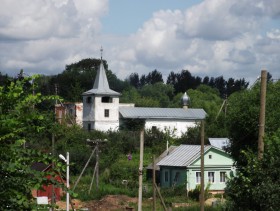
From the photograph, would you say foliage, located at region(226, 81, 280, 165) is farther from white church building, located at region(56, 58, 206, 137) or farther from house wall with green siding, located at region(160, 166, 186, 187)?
white church building, located at region(56, 58, 206, 137)

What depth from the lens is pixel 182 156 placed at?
4972 centimetres

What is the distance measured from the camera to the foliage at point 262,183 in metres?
18.6

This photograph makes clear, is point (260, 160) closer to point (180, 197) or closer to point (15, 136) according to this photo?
point (15, 136)

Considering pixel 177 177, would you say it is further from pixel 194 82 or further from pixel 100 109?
pixel 194 82

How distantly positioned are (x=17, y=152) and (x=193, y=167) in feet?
129

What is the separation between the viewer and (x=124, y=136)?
6531 centimetres

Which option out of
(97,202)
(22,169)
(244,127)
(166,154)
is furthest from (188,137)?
(22,169)

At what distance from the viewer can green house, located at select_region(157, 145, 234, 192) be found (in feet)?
157

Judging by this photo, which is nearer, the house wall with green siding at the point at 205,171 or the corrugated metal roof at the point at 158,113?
the house wall with green siding at the point at 205,171

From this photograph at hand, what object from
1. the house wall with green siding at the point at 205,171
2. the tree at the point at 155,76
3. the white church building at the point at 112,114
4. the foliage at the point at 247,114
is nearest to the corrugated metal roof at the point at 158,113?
the white church building at the point at 112,114

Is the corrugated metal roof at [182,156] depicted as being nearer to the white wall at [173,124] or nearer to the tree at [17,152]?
the white wall at [173,124]

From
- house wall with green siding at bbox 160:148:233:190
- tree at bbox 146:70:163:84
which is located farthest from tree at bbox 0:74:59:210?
tree at bbox 146:70:163:84

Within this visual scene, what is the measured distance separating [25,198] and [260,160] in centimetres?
1142

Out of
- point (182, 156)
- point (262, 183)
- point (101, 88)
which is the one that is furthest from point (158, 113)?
point (262, 183)
